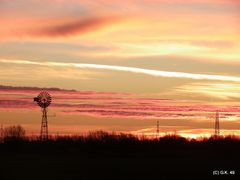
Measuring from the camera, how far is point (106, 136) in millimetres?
96625

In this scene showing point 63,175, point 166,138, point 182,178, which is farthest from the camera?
point 166,138

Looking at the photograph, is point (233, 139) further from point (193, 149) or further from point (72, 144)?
point (72, 144)

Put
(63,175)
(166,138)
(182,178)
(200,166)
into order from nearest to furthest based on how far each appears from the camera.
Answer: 1. (182,178)
2. (63,175)
3. (200,166)
4. (166,138)

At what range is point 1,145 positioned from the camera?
307ft

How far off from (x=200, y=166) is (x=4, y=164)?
55.3ft

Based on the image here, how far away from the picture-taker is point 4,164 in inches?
2201

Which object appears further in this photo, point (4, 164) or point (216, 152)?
point (216, 152)

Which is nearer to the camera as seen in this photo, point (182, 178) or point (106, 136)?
point (182, 178)

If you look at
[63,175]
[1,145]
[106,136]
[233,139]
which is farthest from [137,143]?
[63,175]

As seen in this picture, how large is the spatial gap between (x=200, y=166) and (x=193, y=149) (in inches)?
1345

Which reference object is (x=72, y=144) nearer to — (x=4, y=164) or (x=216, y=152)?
(x=216, y=152)

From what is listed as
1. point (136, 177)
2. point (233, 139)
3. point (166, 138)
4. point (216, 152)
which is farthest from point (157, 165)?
point (166, 138)

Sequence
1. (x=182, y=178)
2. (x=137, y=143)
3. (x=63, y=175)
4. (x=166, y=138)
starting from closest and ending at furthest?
1. (x=182, y=178)
2. (x=63, y=175)
3. (x=137, y=143)
4. (x=166, y=138)

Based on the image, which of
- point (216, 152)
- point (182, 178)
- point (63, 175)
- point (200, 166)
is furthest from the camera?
point (216, 152)
